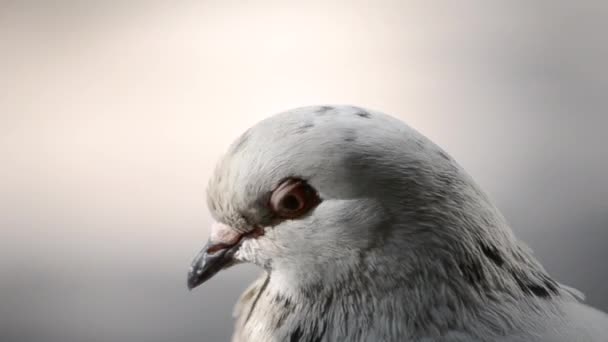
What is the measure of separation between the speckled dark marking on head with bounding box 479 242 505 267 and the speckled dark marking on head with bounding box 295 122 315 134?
0.19 meters

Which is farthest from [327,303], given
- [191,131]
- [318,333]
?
[191,131]

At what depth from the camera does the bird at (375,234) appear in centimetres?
62

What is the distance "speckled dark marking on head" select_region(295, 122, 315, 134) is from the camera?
62 centimetres

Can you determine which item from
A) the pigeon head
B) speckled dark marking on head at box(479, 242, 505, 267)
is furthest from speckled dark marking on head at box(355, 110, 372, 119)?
speckled dark marking on head at box(479, 242, 505, 267)

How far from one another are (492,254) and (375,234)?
0.11 m

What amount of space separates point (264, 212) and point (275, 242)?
0.04 m

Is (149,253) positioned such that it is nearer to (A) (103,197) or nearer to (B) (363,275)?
(A) (103,197)

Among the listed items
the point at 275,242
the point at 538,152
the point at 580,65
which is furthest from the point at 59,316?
the point at 580,65

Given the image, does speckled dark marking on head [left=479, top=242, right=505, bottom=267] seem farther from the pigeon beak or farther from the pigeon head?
the pigeon beak

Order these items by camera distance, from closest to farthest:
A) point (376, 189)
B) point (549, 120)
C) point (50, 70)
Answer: point (376, 189), point (549, 120), point (50, 70)

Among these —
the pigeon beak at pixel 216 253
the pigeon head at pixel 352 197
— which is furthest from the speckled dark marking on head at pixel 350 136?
the pigeon beak at pixel 216 253

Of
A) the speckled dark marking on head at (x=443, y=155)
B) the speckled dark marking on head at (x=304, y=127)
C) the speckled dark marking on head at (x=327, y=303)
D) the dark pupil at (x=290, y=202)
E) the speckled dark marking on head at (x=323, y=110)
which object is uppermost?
the speckled dark marking on head at (x=323, y=110)

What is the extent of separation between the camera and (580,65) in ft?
5.01

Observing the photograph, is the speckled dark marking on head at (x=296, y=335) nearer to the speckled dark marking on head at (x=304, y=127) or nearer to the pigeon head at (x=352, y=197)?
the pigeon head at (x=352, y=197)
